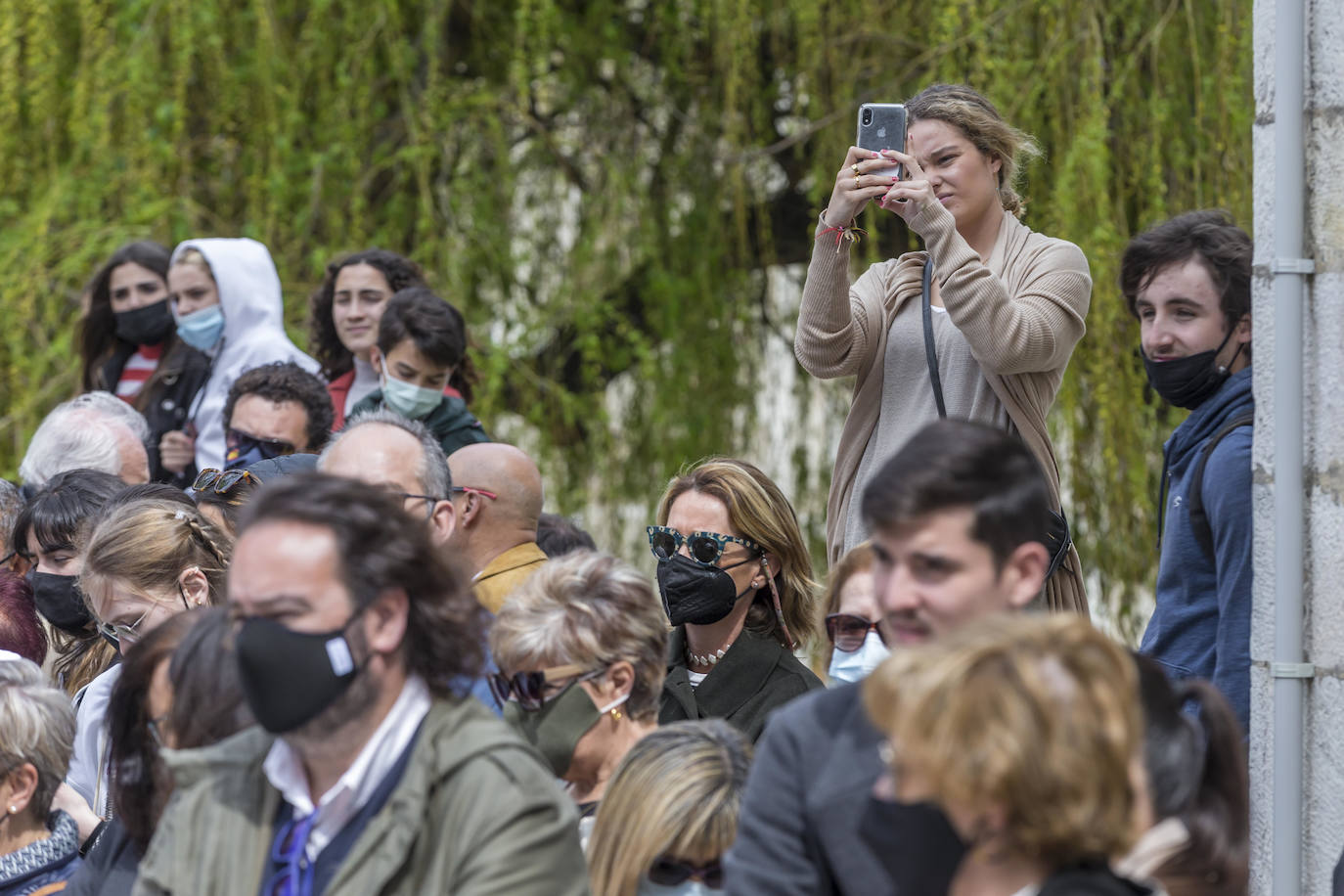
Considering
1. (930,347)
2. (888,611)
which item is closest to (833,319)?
(930,347)

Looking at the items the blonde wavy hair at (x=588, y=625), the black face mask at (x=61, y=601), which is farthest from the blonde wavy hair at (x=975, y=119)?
the black face mask at (x=61, y=601)

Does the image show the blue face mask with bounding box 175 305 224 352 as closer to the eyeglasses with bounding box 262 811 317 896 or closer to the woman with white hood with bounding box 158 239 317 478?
the woman with white hood with bounding box 158 239 317 478

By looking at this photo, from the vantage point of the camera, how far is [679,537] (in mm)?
3951

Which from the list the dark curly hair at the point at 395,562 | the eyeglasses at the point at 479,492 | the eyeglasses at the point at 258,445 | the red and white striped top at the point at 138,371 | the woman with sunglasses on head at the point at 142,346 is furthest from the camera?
the red and white striped top at the point at 138,371

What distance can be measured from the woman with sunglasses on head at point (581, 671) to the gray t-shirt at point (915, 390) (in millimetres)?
819

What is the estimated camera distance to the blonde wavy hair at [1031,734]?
189 cm

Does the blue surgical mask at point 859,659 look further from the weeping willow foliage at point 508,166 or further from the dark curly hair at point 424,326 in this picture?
the weeping willow foliage at point 508,166

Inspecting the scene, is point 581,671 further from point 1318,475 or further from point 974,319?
point 1318,475

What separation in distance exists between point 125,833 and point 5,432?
13.3 feet

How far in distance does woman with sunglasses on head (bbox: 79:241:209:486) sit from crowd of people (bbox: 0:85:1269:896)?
72 centimetres

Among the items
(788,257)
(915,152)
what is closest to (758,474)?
(915,152)

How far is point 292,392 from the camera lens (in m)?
5.11

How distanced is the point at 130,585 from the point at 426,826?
167 centimetres

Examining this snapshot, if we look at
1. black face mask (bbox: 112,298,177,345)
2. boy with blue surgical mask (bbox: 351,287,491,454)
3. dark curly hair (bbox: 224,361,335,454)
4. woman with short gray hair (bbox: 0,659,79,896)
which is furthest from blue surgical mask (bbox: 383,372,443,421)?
woman with short gray hair (bbox: 0,659,79,896)
